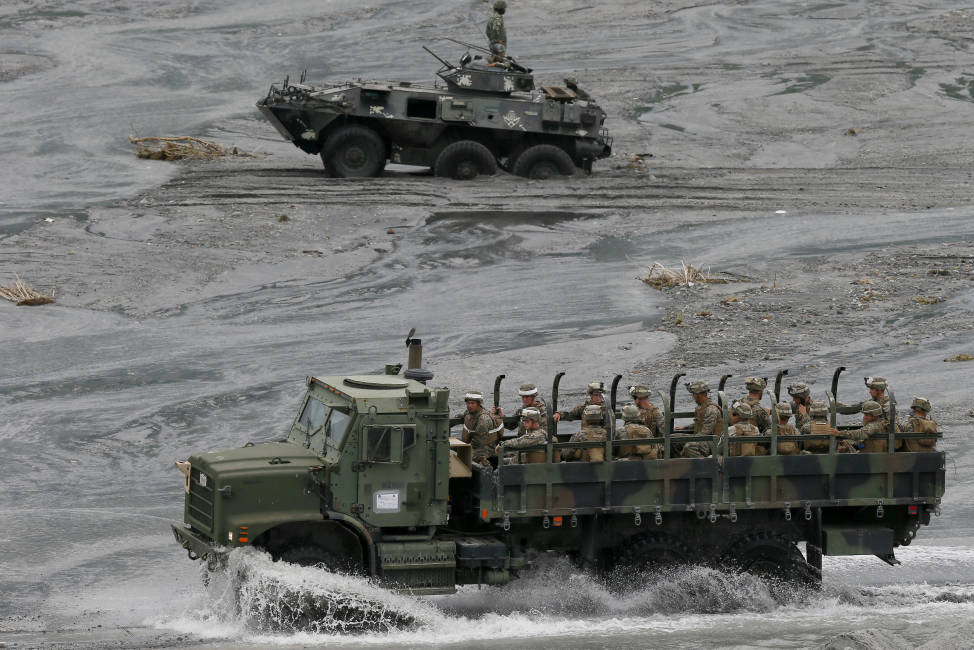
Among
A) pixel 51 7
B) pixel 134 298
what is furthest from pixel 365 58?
pixel 134 298

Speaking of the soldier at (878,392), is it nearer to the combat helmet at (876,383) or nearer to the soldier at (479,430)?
the combat helmet at (876,383)

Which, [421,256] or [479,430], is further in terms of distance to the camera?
[421,256]

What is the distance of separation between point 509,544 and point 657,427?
1879 mm

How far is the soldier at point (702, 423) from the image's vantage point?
1385cm

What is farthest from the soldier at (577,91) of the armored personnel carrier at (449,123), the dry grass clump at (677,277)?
the dry grass clump at (677,277)

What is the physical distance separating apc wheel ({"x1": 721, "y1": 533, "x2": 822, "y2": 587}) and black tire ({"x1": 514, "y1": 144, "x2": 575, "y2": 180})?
778 inches

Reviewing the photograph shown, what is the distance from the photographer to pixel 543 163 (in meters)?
33.2

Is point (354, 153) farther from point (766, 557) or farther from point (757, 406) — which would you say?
point (766, 557)

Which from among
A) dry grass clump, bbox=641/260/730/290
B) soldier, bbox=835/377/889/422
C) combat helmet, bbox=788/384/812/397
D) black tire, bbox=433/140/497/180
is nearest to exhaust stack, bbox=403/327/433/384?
combat helmet, bbox=788/384/812/397

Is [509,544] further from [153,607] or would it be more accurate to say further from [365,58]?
[365,58]

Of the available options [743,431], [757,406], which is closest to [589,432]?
[743,431]

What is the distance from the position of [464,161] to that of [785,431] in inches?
769

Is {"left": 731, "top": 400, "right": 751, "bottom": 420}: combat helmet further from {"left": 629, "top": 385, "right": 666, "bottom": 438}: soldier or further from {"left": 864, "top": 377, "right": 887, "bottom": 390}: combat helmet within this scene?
{"left": 864, "top": 377, "right": 887, "bottom": 390}: combat helmet

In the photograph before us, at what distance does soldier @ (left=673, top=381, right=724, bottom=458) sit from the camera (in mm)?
13852
